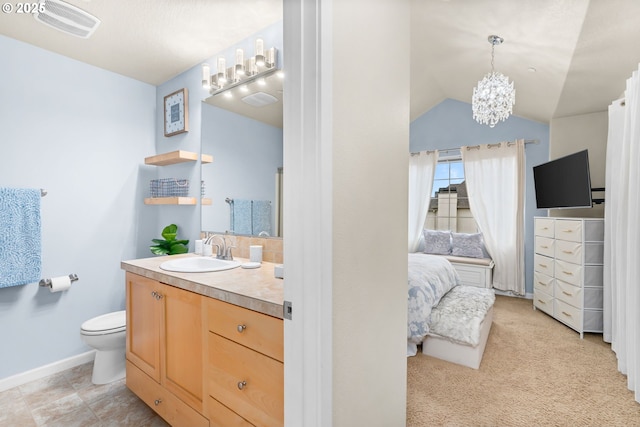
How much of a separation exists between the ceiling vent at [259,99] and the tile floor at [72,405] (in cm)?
212

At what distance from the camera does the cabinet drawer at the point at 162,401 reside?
1477 mm

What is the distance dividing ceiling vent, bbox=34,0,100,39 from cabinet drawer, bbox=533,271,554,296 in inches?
188

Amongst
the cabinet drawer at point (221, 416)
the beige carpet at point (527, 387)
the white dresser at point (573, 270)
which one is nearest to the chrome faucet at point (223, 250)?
the cabinet drawer at point (221, 416)

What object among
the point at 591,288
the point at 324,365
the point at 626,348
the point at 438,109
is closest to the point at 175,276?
the point at 324,365

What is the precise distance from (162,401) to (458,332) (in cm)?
209

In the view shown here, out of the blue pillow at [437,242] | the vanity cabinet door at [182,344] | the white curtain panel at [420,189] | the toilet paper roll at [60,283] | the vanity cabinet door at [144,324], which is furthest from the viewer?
the white curtain panel at [420,189]

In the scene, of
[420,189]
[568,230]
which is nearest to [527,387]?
[568,230]

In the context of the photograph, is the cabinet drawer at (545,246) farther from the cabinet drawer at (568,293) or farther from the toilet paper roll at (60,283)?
the toilet paper roll at (60,283)

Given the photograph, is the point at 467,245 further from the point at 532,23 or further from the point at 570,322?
the point at 532,23

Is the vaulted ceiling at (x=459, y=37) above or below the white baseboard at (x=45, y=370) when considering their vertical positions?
above

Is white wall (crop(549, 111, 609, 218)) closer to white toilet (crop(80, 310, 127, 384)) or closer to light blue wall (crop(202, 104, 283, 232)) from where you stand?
light blue wall (crop(202, 104, 283, 232))

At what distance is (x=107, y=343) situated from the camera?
2.09 metres

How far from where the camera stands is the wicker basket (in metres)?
2.63

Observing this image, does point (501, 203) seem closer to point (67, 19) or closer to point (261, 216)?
point (261, 216)
